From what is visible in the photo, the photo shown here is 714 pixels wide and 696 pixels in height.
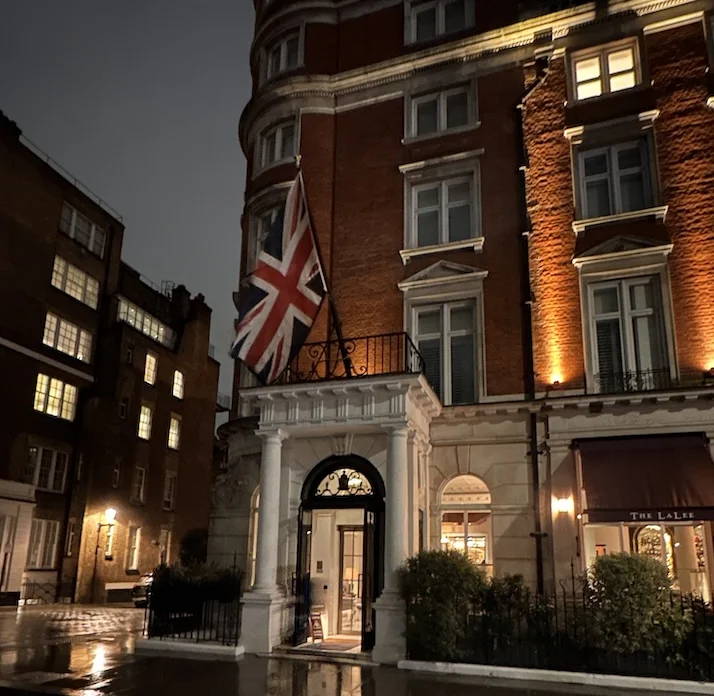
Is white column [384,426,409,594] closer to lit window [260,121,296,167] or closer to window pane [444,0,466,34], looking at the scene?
lit window [260,121,296,167]

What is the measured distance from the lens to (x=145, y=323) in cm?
3962

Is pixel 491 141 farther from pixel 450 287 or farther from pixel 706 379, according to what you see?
pixel 706 379

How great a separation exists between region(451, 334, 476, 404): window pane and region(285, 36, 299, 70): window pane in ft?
35.2

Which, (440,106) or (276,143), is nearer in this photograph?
(440,106)

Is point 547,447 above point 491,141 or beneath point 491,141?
beneath

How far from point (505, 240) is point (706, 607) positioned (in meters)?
9.50

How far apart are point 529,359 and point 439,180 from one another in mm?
5806

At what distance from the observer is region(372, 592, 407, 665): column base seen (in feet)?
43.2

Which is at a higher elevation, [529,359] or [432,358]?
[432,358]

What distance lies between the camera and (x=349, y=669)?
1283cm

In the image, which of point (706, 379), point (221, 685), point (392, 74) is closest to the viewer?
point (221, 685)

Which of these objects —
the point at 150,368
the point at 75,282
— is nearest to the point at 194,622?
the point at 75,282

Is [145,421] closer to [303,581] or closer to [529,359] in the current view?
[303,581]

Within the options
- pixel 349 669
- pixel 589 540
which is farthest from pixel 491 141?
pixel 349 669
